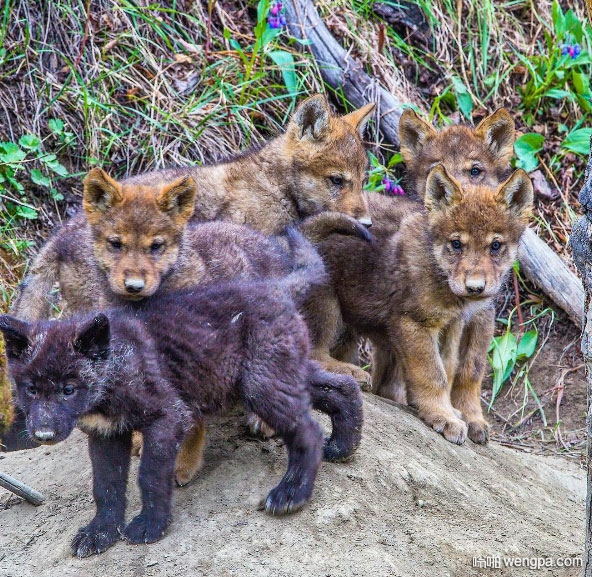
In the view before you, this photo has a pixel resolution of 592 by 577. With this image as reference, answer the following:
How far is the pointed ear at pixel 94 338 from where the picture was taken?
4023 mm

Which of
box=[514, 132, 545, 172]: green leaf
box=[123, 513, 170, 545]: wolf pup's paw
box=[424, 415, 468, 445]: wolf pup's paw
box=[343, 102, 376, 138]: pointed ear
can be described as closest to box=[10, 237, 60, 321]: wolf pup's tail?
box=[123, 513, 170, 545]: wolf pup's paw

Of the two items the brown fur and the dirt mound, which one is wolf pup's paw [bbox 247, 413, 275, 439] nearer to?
the dirt mound

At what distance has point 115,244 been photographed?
17.2 ft

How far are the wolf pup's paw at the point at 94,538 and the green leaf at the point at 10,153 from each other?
420 cm

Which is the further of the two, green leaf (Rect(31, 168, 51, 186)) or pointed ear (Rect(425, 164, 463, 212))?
green leaf (Rect(31, 168, 51, 186))

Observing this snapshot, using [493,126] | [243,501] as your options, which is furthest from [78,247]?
[493,126]

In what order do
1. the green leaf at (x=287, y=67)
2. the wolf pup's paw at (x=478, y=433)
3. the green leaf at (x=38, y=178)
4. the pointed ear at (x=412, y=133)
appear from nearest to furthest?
1. the wolf pup's paw at (x=478, y=433)
2. the pointed ear at (x=412, y=133)
3. the green leaf at (x=38, y=178)
4. the green leaf at (x=287, y=67)

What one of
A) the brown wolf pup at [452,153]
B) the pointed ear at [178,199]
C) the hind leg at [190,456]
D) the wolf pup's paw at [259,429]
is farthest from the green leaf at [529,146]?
the hind leg at [190,456]

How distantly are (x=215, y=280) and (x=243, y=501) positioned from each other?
1482mm

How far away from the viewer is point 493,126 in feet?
23.6

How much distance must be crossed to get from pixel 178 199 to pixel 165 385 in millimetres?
1620

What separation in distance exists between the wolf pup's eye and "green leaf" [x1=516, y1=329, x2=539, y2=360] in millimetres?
3926

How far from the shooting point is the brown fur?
6.53 metres

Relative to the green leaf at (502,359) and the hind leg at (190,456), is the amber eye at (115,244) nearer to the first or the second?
the hind leg at (190,456)
